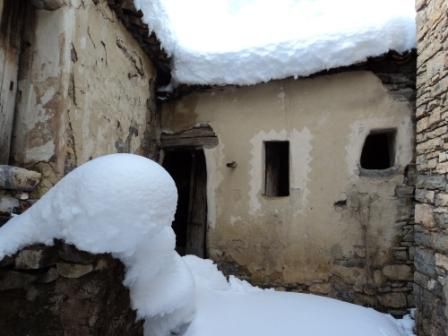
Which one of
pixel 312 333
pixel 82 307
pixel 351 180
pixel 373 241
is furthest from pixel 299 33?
pixel 82 307

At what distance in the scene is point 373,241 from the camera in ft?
12.9

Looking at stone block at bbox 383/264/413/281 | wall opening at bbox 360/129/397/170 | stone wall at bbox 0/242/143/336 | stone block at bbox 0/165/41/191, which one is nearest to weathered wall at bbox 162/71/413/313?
stone block at bbox 383/264/413/281

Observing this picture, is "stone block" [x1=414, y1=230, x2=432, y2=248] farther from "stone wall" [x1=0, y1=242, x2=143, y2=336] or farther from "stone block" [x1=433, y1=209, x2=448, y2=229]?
"stone wall" [x1=0, y1=242, x2=143, y2=336]

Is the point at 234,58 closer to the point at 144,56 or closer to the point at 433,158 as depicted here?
the point at 144,56

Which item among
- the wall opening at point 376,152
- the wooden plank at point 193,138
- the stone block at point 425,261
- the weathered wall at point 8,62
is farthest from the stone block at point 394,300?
the weathered wall at point 8,62

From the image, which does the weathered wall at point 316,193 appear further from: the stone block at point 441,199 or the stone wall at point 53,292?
the stone wall at point 53,292

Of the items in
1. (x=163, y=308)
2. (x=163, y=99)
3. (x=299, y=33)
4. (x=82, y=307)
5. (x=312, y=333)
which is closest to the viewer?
(x=82, y=307)

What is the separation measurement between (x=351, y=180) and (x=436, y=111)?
1.29 m

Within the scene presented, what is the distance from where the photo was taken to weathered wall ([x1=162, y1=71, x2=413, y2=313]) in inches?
154

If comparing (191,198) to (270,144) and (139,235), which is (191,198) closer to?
(270,144)

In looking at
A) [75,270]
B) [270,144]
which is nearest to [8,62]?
[75,270]

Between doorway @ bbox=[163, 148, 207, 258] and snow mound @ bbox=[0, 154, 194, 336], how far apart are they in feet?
9.33

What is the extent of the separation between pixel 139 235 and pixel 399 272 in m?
2.98

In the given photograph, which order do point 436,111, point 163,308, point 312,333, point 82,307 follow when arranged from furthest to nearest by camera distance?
point 436,111 → point 312,333 → point 163,308 → point 82,307
